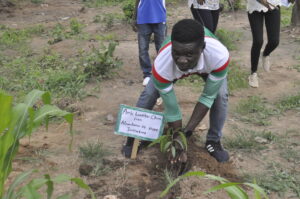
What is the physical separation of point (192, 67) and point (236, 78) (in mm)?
2502

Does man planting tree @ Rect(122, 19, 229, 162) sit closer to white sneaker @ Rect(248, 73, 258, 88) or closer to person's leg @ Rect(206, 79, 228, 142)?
person's leg @ Rect(206, 79, 228, 142)

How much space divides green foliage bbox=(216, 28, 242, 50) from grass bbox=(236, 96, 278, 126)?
2121mm

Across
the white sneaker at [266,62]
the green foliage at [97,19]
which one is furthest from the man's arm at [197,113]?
the green foliage at [97,19]

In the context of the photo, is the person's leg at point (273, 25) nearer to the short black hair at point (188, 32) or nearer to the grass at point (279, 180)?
the grass at point (279, 180)

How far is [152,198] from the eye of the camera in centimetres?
241

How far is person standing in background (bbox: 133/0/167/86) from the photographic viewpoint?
168 inches

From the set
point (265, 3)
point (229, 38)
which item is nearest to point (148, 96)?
point (265, 3)

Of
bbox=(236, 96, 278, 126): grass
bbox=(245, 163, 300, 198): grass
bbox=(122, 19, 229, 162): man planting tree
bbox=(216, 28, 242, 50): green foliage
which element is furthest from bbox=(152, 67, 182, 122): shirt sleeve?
bbox=(216, 28, 242, 50): green foliage

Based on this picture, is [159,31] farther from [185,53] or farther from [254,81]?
[185,53]

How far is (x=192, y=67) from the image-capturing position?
7.44 ft

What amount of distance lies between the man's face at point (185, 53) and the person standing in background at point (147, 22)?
215cm

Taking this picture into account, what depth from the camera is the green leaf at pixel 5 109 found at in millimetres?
1610

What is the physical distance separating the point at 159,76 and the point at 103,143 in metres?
0.95

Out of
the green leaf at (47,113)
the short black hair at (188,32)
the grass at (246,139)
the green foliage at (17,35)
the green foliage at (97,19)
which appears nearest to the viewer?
the green leaf at (47,113)
